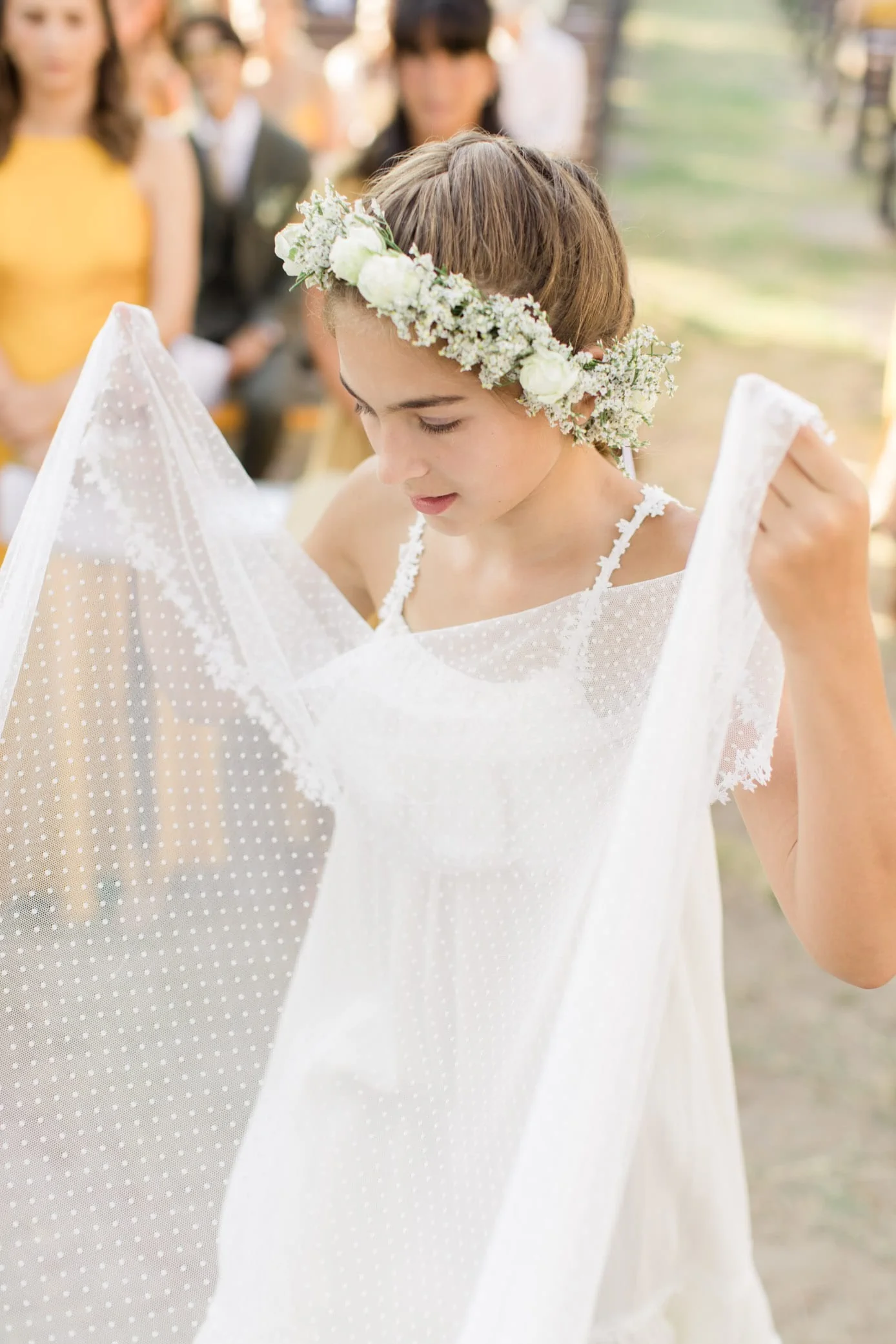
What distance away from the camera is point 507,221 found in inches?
49.6

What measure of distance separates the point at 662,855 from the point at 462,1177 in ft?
2.02

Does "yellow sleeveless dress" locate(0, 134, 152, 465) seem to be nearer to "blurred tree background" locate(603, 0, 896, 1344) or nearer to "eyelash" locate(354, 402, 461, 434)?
"blurred tree background" locate(603, 0, 896, 1344)

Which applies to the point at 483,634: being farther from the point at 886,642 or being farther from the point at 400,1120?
the point at 886,642

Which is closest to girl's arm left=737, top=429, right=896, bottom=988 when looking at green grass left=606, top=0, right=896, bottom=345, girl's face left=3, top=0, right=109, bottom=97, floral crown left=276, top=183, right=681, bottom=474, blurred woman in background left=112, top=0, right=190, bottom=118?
floral crown left=276, top=183, right=681, bottom=474

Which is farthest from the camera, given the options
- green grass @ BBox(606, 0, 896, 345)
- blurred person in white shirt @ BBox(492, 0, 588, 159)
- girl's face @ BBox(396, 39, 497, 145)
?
green grass @ BBox(606, 0, 896, 345)

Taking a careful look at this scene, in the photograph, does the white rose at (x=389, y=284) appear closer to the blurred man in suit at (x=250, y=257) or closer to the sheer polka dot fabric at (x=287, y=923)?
the sheer polka dot fabric at (x=287, y=923)

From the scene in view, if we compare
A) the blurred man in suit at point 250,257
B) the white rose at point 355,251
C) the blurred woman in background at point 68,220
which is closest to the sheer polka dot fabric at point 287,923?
the white rose at point 355,251

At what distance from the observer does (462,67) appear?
3.65 metres

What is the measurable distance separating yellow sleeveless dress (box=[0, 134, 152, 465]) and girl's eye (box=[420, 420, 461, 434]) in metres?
2.25

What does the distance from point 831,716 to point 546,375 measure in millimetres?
432

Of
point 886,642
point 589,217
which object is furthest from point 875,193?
point 589,217

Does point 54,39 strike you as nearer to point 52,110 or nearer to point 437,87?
point 52,110

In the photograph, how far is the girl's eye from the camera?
1274mm

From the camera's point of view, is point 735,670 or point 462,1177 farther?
point 462,1177
